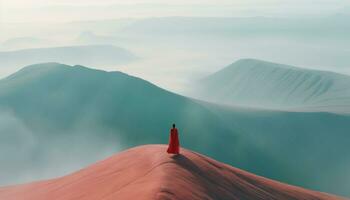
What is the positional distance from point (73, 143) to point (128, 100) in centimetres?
1692

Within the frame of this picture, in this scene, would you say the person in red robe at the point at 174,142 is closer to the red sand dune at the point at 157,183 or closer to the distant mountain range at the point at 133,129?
the red sand dune at the point at 157,183

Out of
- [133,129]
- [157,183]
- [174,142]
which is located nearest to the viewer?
[157,183]

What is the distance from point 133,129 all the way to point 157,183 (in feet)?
265

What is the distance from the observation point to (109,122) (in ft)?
343

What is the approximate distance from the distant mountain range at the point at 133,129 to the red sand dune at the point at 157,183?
59763 millimetres

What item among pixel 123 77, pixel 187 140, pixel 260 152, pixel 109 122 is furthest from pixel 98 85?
pixel 260 152

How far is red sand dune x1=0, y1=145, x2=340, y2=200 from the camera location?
2183cm

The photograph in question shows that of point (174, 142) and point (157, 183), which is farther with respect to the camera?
point (174, 142)

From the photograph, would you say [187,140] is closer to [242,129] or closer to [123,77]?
[242,129]

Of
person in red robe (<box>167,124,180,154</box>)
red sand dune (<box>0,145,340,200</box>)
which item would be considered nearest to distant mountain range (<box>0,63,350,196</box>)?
red sand dune (<box>0,145,340,200</box>)

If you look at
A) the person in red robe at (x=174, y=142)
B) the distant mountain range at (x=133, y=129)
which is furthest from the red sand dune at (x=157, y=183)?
the distant mountain range at (x=133, y=129)

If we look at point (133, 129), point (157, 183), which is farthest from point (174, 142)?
point (133, 129)

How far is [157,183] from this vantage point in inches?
854

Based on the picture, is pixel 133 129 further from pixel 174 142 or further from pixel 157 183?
pixel 157 183
